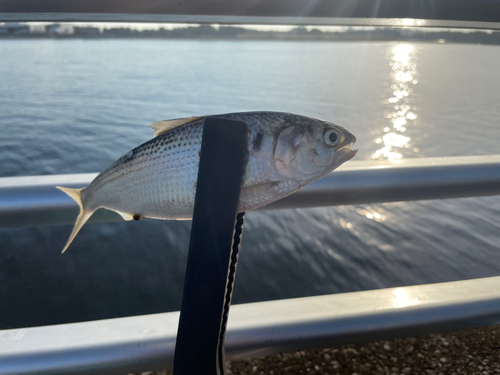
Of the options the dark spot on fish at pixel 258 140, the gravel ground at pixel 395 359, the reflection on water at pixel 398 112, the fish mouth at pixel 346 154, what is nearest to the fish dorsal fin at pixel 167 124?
the dark spot on fish at pixel 258 140

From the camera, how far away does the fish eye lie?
0.47 meters

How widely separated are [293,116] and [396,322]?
2.44 ft

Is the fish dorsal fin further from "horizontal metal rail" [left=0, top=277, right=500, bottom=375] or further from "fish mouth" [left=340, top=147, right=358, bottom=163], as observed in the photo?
"horizontal metal rail" [left=0, top=277, right=500, bottom=375]

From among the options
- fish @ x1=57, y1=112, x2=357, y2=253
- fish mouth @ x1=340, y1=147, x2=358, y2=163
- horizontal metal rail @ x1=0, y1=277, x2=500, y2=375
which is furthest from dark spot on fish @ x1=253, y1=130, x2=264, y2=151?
horizontal metal rail @ x1=0, y1=277, x2=500, y2=375

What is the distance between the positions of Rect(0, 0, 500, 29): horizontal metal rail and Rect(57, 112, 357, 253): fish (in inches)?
13.6

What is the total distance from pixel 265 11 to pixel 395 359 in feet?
3.17

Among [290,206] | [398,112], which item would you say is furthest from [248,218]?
[398,112]

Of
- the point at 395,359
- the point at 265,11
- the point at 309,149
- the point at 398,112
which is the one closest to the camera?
the point at 309,149

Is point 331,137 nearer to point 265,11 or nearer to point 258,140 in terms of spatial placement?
point 258,140

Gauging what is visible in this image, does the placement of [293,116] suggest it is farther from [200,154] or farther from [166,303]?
[166,303]

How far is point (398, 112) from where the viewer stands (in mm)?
3771

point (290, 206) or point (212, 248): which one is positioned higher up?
point (212, 248)

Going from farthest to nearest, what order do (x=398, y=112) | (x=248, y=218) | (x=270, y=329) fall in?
(x=398, y=112) < (x=248, y=218) < (x=270, y=329)

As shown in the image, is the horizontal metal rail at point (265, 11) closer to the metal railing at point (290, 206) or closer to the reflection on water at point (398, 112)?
the metal railing at point (290, 206)
